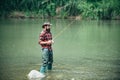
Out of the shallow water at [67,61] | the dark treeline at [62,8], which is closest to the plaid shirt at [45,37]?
the shallow water at [67,61]

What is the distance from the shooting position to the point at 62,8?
176 ft

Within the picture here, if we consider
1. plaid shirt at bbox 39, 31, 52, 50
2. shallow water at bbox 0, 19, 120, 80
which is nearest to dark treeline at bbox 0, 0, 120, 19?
shallow water at bbox 0, 19, 120, 80

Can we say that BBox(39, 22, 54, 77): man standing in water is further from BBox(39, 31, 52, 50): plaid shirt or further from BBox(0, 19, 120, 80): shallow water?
BBox(0, 19, 120, 80): shallow water

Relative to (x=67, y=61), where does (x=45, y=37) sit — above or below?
above

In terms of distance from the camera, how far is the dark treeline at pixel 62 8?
164 feet

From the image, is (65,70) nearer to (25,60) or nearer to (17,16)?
(25,60)

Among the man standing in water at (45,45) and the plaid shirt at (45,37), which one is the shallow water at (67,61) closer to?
the man standing in water at (45,45)

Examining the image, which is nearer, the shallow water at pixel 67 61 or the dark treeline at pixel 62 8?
the shallow water at pixel 67 61

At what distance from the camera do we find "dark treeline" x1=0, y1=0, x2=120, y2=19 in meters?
49.9

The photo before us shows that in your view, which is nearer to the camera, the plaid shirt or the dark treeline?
the plaid shirt

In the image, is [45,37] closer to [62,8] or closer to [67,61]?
[67,61]

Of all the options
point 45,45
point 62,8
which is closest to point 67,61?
point 45,45

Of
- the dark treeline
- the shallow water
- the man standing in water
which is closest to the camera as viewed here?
the shallow water

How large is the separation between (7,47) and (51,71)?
22.3 feet
